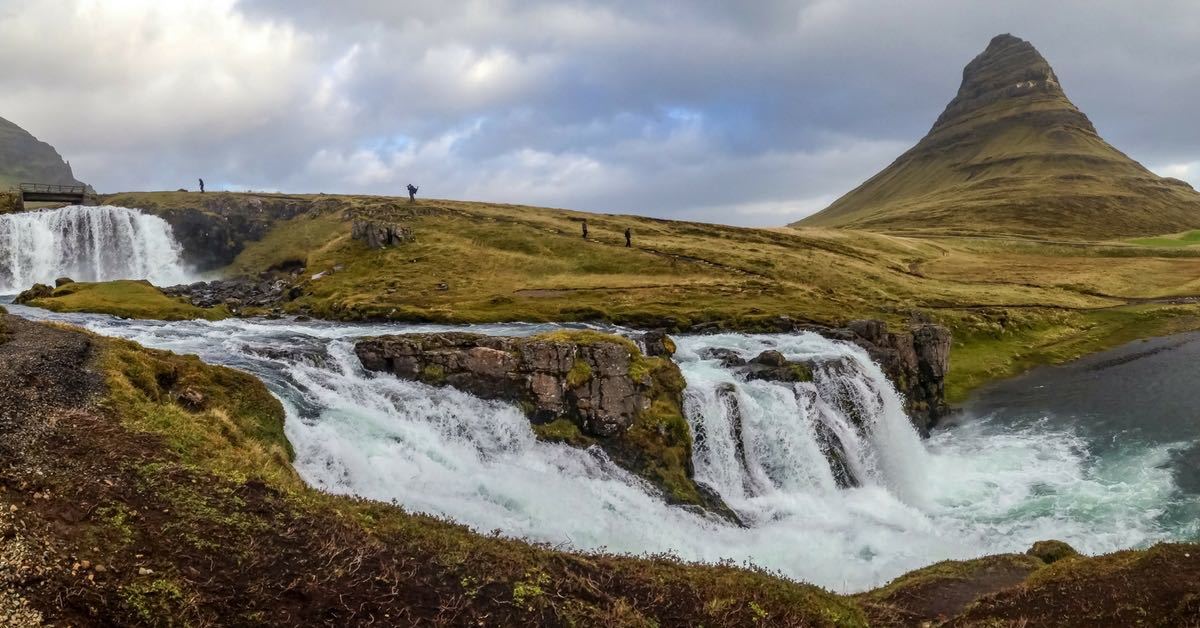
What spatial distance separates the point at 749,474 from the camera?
114ft

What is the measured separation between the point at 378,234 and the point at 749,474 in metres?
72.7

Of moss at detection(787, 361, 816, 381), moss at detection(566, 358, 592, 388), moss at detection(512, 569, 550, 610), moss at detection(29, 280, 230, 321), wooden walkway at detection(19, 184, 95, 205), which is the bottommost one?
moss at detection(512, 569, 550, 610)

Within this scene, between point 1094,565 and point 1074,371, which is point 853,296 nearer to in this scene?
point 1074,371

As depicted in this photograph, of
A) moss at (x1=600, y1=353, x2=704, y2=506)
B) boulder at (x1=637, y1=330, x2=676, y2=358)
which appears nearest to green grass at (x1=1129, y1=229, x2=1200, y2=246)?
boulder at (x1=637, y1=330, x2=676, y2=358)

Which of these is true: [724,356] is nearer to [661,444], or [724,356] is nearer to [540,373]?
[661,444]

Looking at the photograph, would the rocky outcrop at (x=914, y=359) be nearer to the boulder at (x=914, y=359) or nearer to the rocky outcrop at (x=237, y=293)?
the boulder at (x=914, y=359)

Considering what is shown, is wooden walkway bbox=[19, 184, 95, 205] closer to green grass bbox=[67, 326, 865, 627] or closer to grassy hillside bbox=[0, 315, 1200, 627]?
grassy hillside bbox=[0, 315, 1200, 627]

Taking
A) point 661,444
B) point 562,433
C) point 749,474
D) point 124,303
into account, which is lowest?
point 749,474

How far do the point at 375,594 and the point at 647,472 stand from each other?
20.3 meters

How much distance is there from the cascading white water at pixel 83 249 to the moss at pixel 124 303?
84.0 ft

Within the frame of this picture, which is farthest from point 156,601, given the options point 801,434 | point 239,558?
point 801,434

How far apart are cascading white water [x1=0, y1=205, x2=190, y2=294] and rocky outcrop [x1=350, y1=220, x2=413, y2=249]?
22393 millimetres

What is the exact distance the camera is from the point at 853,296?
8300 cm

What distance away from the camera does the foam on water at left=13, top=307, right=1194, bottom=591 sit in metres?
25.4
